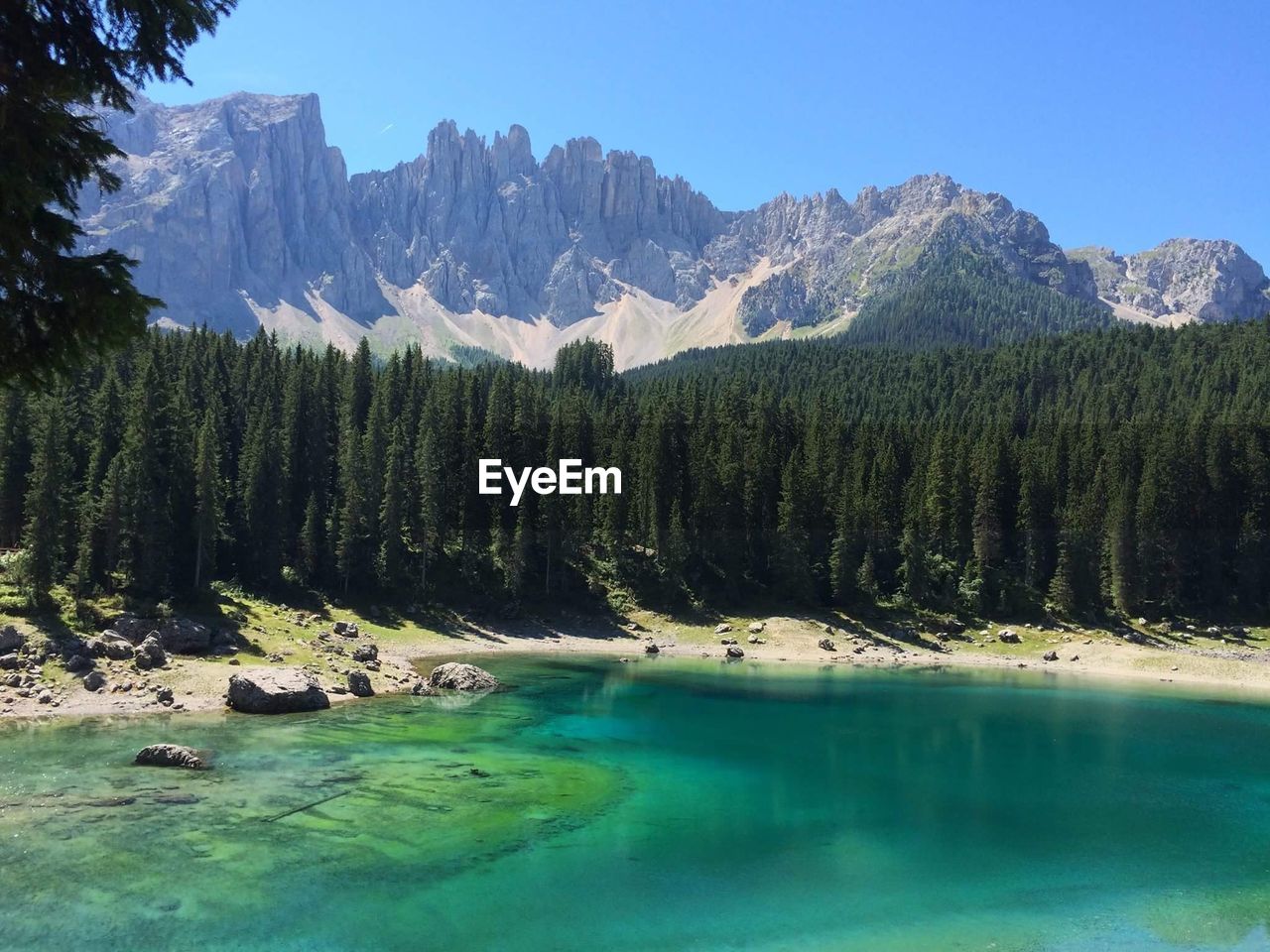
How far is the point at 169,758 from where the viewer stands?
1332 inches

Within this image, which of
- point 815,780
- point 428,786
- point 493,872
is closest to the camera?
point 493,872

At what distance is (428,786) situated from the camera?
33.3 m

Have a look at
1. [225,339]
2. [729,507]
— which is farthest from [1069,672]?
[225,339]

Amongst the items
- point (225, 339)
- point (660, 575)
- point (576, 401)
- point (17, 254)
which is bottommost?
point (660, 575)

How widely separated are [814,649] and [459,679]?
37.5m

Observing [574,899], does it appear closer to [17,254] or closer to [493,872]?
[493,872]

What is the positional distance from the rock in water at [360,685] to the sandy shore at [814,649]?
2.11ft

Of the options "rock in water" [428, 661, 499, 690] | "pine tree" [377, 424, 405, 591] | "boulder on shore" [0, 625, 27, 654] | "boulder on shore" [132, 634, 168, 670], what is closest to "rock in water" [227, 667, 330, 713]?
"boulder on shore" [132, 634, 168, 670]

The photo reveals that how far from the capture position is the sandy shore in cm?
6100

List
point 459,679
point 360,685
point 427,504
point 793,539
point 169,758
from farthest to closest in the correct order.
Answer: point 793,539, point 427,504, point 459,679, point 360,685, point 169,758

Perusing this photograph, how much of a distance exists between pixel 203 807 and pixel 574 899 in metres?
13.8
